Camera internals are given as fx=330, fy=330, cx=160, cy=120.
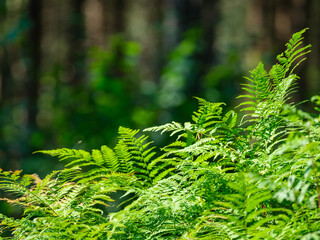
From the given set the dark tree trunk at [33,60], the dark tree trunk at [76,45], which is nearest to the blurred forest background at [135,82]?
the dark tree trunk at [33,60]

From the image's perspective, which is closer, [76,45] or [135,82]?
[135,82]

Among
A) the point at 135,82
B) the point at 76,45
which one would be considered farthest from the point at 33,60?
the point at 76,45

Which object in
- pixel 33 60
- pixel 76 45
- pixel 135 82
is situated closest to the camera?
pixel 135 82

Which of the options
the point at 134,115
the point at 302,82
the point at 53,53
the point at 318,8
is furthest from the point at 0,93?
the point at 53,53

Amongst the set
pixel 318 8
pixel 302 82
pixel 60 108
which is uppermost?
pixel 318 8

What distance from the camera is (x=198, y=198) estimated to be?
1189mm

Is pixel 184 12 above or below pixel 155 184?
above

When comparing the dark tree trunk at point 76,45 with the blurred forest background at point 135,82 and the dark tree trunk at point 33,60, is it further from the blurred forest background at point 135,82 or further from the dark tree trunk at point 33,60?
the blurred forest background at point 135,82

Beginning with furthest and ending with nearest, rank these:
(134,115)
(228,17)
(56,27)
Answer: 1. (228,17)
2. (56,27)
3. (134,115)

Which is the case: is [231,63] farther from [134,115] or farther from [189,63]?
[134,115]

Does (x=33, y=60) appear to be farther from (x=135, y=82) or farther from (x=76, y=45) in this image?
(x=76, y=45)

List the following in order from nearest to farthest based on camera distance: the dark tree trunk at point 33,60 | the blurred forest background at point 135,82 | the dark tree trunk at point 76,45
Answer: the blurred forest background at point 135,82, the dark tree trunk at point 33,60, the dark tree trunk at point 76,45

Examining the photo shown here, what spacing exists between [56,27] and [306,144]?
2617 centimetres

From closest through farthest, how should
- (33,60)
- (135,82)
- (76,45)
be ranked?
(135,82), (33,60), (76,45)
